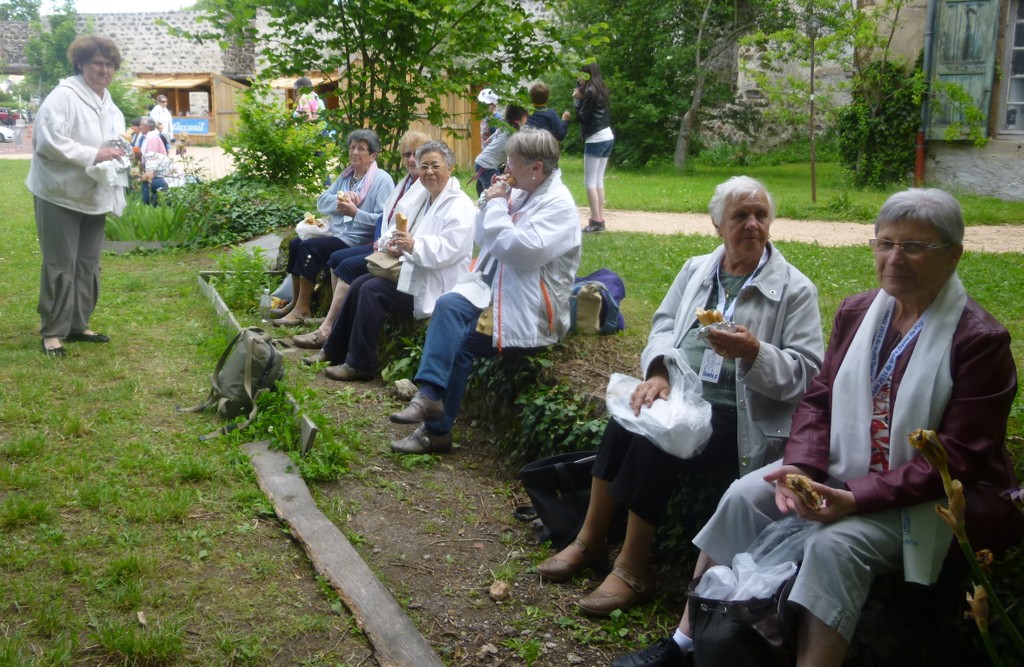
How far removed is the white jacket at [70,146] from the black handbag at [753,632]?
16.2ft

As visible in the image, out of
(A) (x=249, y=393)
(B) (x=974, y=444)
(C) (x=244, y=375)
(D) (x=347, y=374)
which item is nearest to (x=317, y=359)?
(D) (x=347, y=374)

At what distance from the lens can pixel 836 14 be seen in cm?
1362

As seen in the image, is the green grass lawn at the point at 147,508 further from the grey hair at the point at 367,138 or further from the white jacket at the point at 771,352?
the grey hair at the point at 367,138

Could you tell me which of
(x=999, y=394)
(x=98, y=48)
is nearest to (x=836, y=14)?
(x=98, y=48)

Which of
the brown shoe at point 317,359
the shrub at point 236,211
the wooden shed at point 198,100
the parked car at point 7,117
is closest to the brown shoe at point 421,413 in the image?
the brown shoe at point 317,359

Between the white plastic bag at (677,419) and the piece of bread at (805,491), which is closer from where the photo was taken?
the piece of bread at (805,491)

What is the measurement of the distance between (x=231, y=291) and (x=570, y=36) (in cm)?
361

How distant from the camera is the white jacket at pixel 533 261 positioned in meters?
4.73

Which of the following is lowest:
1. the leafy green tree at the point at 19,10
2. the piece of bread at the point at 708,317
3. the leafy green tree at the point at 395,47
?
the piece of bread at the point at 708,317

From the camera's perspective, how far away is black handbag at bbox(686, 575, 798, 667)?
8.30ft

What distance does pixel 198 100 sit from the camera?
38.2 meters

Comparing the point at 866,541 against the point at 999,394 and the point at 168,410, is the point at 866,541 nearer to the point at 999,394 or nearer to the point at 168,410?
the point at 999,394

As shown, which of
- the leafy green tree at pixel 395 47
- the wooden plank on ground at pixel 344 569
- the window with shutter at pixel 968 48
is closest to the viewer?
A: the wooden plank on ground at pixel 344 569

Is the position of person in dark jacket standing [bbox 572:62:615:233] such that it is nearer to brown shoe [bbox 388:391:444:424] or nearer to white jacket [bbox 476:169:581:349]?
white jacket [bbox 476:169:581:349]
